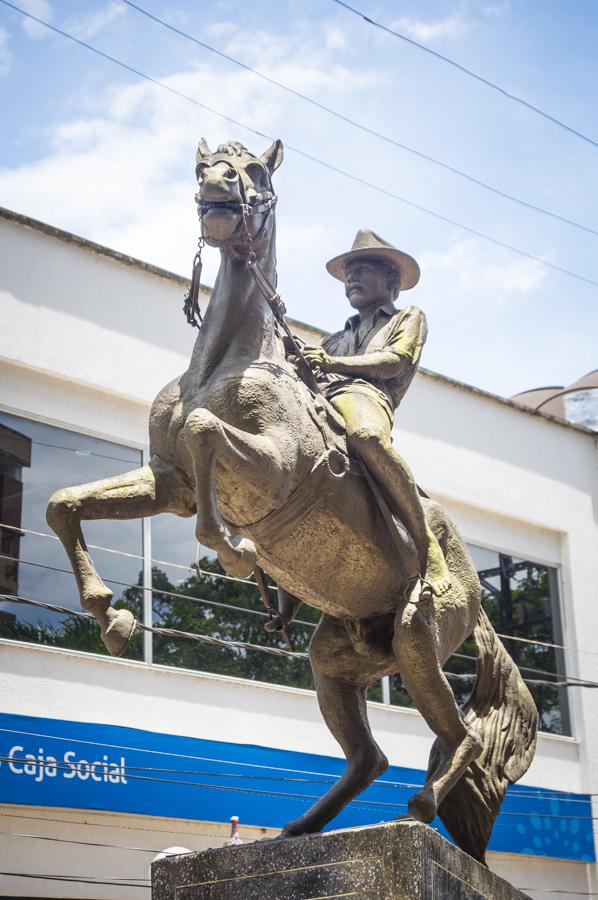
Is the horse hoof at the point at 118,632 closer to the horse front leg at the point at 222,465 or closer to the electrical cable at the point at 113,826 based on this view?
the horse front leg at the point at 222,465

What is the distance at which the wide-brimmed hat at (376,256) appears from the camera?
7.69 meters

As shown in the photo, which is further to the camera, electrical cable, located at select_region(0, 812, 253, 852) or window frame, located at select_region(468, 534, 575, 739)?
window frame, located at select_region(468, 534, 575, 739)

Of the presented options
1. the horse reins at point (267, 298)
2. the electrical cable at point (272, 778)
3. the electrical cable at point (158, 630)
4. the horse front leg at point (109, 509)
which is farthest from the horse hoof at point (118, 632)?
the electrical cable at point (272, 778)

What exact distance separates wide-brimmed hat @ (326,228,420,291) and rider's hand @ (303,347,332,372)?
86cm

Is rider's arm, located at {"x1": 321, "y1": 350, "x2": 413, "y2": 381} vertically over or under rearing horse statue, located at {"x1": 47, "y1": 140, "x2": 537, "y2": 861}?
over

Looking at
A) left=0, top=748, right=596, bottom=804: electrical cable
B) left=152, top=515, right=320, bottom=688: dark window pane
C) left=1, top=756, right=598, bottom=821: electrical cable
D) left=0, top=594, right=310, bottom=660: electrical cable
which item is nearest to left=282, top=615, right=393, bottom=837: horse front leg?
left=0, top=594, right=310, bottom=660: electrical cable

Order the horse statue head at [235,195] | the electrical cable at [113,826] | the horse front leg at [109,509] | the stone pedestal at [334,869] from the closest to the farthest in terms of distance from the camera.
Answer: the stone pedestal at [334,869], the horse front leg at [109,509], the horse statue head at [235,195], the electrical cable at [113,826]

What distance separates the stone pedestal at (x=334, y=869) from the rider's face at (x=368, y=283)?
10.2ft

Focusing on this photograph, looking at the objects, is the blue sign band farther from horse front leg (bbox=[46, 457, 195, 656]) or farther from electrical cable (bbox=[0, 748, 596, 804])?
horse front leg (bbox=[46, 457, 195, 656])

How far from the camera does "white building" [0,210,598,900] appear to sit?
12922 mm

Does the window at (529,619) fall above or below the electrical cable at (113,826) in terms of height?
above

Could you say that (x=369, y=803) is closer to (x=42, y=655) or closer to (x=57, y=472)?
(x=42, y=655)

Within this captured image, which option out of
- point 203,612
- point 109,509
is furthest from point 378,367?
point 203,612

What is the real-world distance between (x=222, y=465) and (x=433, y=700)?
1.90m
